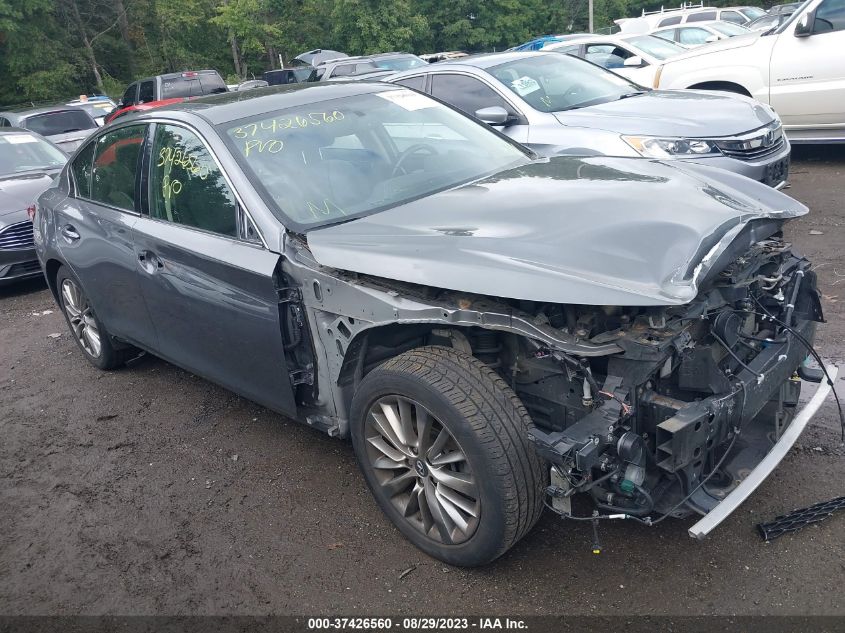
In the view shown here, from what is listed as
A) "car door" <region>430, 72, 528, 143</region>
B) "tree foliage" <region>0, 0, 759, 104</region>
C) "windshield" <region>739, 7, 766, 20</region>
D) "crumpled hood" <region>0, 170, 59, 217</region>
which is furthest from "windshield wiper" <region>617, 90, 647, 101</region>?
"tree foliage" <region>0, 0, 759, 104</region>

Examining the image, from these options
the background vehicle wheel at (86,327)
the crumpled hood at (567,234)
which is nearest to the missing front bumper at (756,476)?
the crumpled hood at (567,234)

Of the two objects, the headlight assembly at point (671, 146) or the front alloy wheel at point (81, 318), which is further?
the headlight assembly at point (671, 146)

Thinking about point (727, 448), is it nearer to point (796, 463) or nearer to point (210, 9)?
point (796, 463)

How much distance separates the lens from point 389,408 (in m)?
2.90

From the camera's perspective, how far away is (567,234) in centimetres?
277

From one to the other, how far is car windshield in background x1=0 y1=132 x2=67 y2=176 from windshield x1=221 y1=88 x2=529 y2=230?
6.40 metres

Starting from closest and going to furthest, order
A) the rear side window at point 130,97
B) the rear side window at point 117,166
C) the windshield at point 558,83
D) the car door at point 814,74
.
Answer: the rear side window at point 117,166, the windshield at point 558,83, the car door at point 814,74, the rear side window at point 130,97

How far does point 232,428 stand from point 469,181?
1966mm

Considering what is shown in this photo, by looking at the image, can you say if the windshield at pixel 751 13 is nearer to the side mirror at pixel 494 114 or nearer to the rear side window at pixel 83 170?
the side mirror at pixel 494 114

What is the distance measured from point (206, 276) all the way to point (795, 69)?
7.45 metres

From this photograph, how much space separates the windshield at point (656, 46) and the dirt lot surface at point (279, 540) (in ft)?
26.0

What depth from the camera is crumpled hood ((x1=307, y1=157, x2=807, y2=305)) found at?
2496mm

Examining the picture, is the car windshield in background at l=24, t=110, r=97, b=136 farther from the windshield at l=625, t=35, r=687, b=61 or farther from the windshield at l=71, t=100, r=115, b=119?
the windshield at l=625, t=35, r=687, b=61

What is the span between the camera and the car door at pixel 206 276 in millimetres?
3301
